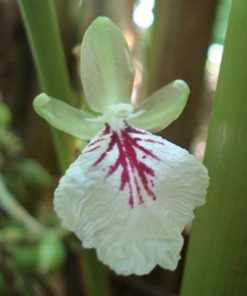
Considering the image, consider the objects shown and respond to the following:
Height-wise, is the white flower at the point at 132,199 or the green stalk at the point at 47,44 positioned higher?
the green stalk at the point at 47,44

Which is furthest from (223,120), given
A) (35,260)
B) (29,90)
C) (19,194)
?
(29,90)

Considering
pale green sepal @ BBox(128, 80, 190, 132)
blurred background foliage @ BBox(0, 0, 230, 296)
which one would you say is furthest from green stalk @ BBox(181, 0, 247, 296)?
blurred background foliage @ BBox(0, 0, 230, 296)

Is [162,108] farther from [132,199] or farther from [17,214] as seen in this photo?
[17,214]

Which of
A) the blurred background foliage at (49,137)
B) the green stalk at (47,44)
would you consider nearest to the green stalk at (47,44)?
the green stalk at (47,44)

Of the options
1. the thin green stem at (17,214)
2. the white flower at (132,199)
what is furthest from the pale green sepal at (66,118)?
the thin green stem at (17,214)

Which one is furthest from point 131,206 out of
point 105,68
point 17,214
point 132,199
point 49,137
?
point 49,137

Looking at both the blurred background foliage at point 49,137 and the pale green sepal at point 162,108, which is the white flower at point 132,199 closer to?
the pale green sepal at point 162,108

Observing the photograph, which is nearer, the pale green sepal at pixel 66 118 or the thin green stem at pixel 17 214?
the pale green sepal at pixel 66 118
